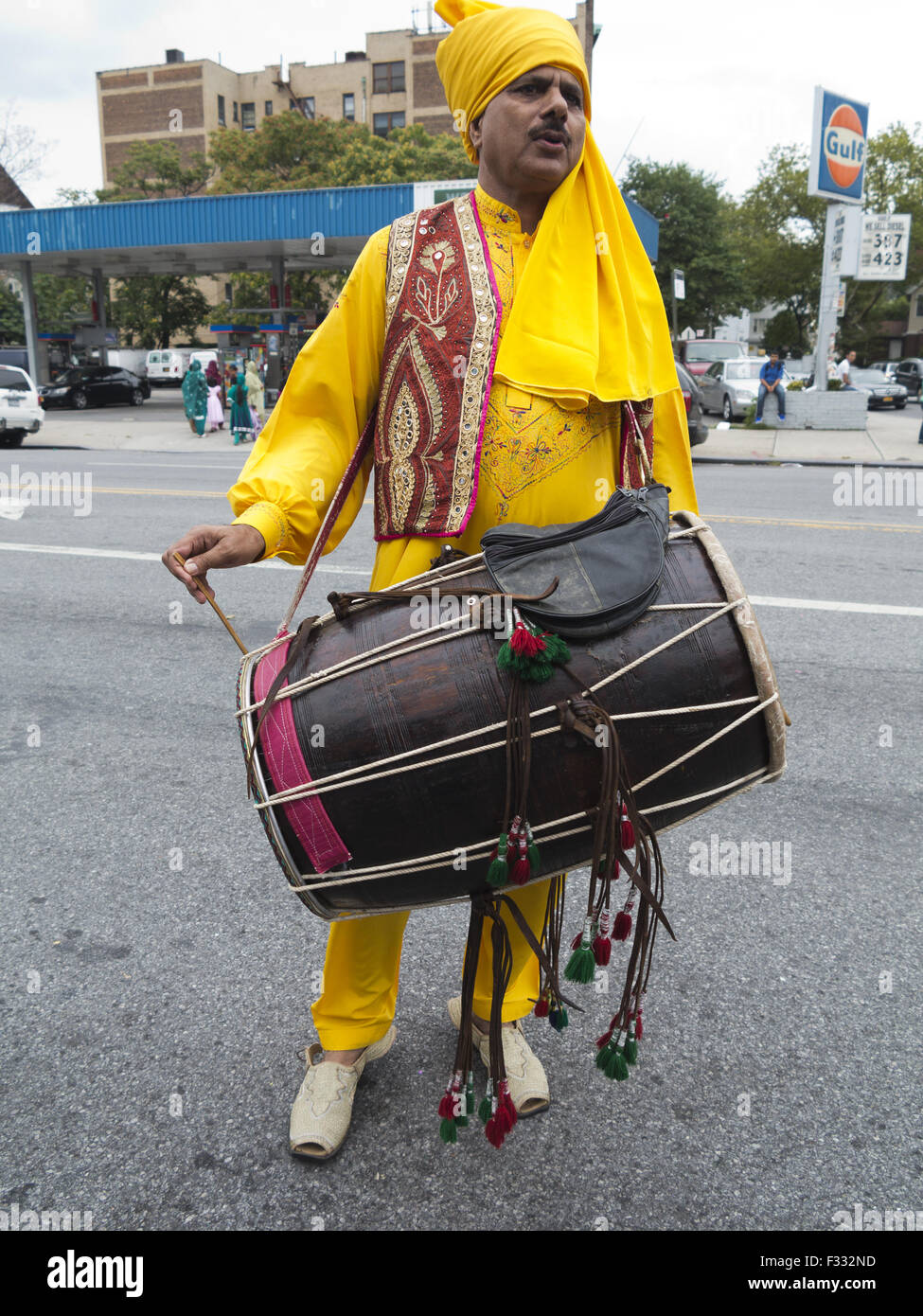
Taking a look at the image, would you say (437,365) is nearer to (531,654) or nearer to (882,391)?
(531,654)

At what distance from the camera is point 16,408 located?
18.5 metres

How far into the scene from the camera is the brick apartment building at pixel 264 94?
53250 millimetres

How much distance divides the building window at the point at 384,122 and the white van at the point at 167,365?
25.0m

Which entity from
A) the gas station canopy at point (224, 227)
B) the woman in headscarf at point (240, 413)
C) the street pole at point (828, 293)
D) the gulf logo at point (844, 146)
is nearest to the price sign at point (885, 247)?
the street pole at point (828, 293)

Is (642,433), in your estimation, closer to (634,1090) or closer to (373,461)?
(373,461)

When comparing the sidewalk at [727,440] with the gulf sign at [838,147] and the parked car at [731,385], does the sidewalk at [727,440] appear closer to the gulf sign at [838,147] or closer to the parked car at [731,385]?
the parked car at [731,385]

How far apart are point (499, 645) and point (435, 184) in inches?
824

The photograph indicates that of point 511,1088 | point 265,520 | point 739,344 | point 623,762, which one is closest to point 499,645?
point 623,762

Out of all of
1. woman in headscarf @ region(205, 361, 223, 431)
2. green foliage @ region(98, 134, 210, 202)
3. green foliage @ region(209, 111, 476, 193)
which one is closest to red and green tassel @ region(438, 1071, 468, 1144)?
woman in headscarf @ region(205, 361, 223, 431)

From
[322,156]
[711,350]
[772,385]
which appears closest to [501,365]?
[772,385]

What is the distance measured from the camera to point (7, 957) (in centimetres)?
262

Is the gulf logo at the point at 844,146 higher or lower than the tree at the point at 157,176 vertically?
lower

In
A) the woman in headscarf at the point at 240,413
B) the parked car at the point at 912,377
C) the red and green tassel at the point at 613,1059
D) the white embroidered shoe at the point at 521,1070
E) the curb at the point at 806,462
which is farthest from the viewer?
the parked car at the point at 912,377

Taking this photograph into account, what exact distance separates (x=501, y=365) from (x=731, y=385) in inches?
781
